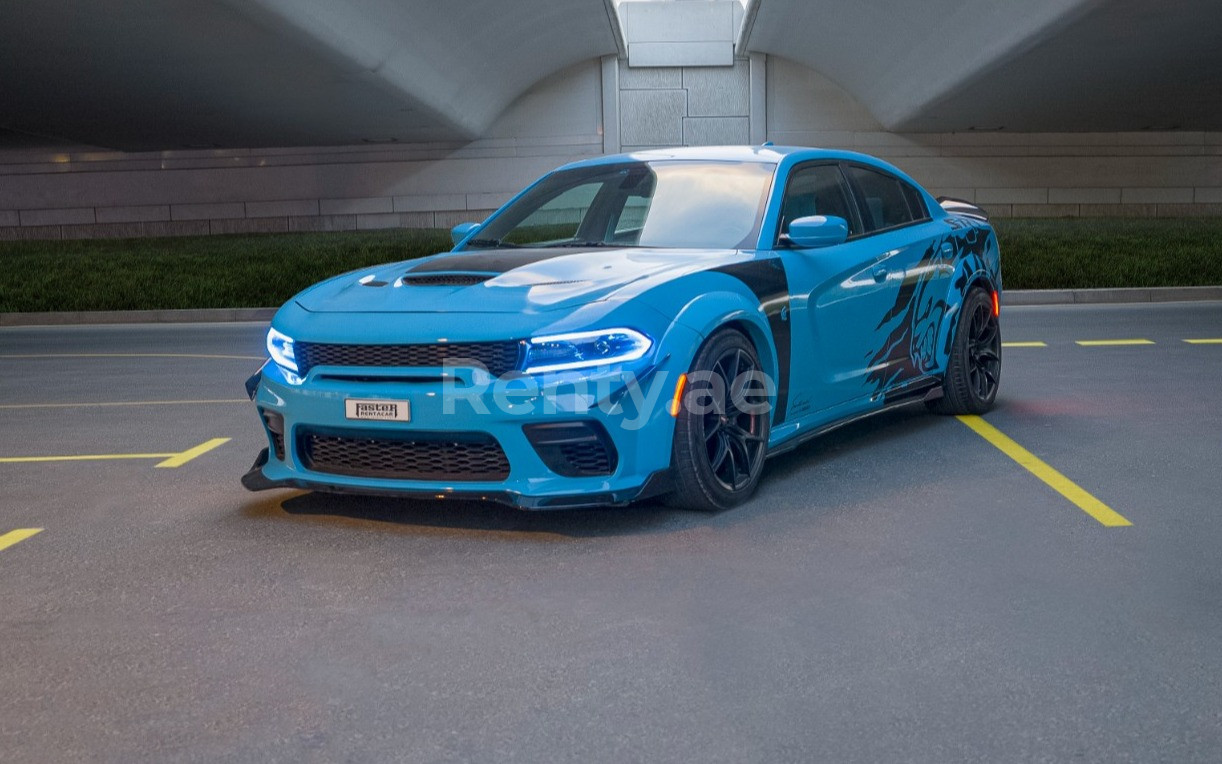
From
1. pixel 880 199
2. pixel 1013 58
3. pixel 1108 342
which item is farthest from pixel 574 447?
pixel 1013 58

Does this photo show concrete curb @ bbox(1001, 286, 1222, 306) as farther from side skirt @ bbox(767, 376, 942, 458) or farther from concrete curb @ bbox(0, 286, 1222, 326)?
side skirt @ bbox(767, 376, 942, 458)

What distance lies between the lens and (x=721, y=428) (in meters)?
5.86

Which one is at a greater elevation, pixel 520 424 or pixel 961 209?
pixel 961 209

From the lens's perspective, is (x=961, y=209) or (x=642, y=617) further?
(x=961, y=209)

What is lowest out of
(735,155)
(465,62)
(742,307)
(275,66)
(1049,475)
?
(1049,475)

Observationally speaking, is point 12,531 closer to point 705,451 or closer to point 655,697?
point 705,451

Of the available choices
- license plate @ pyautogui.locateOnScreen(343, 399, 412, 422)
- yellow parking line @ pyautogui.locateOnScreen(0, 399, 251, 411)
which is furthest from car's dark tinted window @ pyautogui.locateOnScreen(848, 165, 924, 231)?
yellow parking line @ pyautogui.locateOnScreen(0, 399, 251, 411)

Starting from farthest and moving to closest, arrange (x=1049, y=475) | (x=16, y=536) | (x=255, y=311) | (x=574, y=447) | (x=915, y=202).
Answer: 1. (x=255, y=311)
2. (x=915, y=202)
3. (x=1049, y=475)
4. (x=16, y=536)
5. (x=574, y=447)

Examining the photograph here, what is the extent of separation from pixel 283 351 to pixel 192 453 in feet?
6.85

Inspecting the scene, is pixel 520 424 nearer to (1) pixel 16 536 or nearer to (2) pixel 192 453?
(1) pixel 16 536

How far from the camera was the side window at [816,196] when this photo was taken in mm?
6750

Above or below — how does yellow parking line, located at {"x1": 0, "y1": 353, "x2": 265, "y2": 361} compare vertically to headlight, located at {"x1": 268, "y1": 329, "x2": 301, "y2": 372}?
below

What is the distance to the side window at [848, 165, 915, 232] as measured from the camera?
733cm

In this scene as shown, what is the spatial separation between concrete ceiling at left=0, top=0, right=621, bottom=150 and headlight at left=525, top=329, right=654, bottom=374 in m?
12.7
